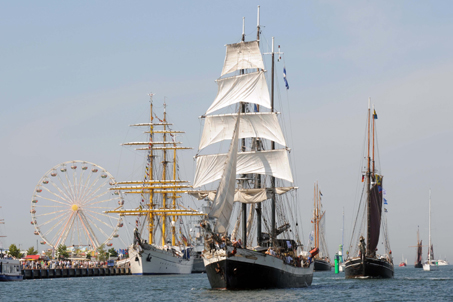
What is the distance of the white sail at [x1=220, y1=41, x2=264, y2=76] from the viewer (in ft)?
241

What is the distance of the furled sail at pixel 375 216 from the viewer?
85.1 metres

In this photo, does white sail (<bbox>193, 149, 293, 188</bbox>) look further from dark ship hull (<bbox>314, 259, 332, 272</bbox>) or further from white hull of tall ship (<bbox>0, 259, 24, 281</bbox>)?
dark ship hull (<bbox>314, 259, 332, 272</bbox>)

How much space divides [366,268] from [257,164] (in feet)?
62.3

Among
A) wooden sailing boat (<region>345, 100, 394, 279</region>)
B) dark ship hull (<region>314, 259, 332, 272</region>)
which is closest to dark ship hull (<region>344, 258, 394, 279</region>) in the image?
wooden sailing boat (<region>345, 100, 394, 279</region>)

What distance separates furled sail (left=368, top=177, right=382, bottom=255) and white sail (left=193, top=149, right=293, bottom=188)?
682 inches

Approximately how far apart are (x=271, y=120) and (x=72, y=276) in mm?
52756

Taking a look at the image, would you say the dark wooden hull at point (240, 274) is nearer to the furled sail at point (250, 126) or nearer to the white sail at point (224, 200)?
the white sail at point (224, 200)

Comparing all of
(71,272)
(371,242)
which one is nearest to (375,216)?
(371,242)

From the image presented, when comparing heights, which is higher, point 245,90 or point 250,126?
point 245,90

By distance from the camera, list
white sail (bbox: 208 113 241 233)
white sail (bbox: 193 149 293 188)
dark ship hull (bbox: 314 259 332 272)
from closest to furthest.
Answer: white sail (bbox: 208 113 241 233) < white sail (bbox: 193 149 293 188) < dark ship hull (bbox: 314 259 332 272)

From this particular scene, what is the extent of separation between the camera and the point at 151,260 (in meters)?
115

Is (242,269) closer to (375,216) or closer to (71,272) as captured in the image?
(375,216)

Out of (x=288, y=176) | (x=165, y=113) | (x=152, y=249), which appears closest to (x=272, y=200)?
(x=288, y=176)

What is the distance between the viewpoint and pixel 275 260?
58375 millimetres
